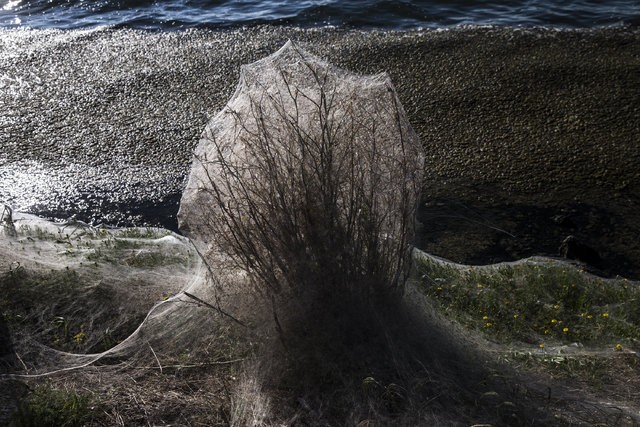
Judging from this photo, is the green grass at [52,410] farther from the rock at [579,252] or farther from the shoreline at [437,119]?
the rock at [579,252]

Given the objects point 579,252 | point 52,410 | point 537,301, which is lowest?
point 579,252

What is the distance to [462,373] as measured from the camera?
456cm

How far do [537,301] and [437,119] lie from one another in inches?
168

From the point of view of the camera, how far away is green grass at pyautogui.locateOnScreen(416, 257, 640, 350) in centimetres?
540

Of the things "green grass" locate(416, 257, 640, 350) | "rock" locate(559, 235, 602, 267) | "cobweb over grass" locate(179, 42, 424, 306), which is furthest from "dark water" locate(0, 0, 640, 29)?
"cobweb over grass" locate(179, 42, 424, 306)

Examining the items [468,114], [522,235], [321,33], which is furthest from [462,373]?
[321,33]

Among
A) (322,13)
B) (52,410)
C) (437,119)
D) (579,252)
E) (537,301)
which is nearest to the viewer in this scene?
(52,410)

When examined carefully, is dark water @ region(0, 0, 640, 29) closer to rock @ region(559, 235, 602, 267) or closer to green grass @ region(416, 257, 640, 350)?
rock @ region(559, 235, 602, 267)

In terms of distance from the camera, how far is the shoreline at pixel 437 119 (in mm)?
7578

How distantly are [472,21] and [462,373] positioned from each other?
9.98 meters

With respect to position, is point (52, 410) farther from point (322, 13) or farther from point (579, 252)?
point (322, 13)

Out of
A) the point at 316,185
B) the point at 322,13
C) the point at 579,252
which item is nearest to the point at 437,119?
the point at 579,252

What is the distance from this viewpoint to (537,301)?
18.9ft

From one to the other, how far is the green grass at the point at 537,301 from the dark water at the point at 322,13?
7950 millimetres
